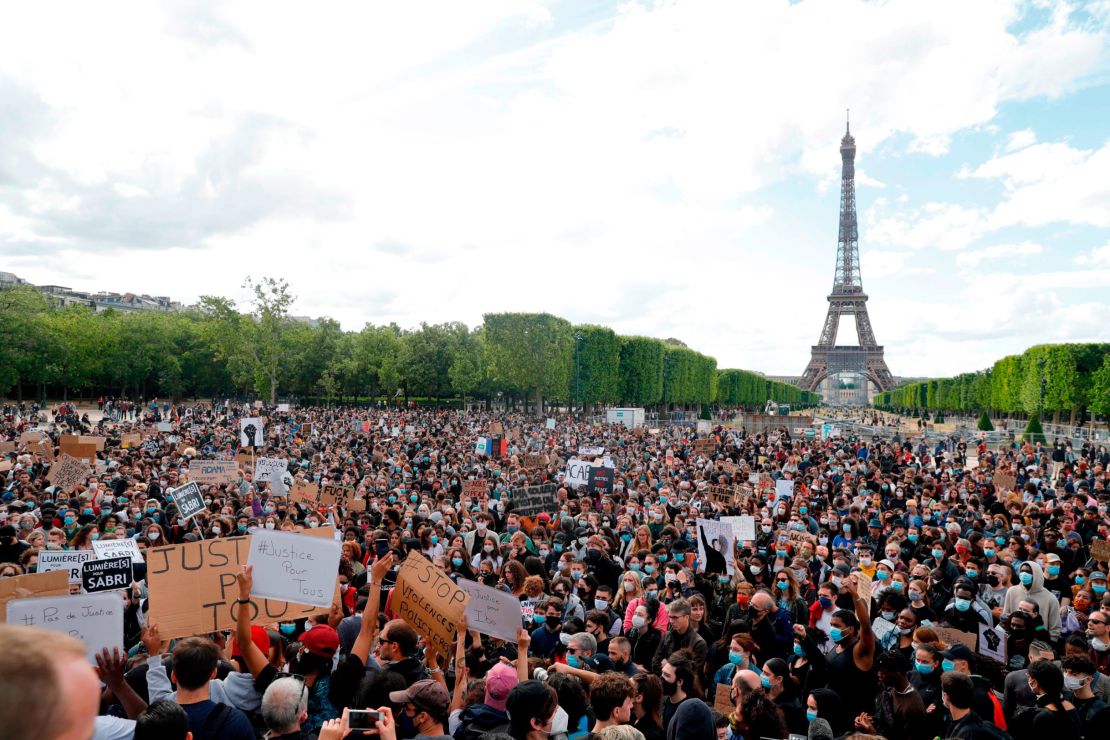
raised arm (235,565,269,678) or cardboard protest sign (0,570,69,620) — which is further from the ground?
raised arm (235,565,269,678)

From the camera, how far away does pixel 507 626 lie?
5.48 meters

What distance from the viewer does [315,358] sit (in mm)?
80812

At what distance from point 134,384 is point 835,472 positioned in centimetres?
6968

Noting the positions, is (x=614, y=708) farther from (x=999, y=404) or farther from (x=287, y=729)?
(x=999, y=404)

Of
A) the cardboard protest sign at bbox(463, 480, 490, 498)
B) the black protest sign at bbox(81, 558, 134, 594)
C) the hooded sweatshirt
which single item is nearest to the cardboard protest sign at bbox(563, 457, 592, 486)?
the cardboard protest sign at bbox(463, 480, 490, 498)

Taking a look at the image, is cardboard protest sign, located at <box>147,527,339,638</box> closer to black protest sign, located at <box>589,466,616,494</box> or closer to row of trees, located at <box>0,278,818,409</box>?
black protest sign, located at <box>589,466,616,494</box>

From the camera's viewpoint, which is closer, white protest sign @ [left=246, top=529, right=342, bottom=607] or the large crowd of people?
the large crowd of people

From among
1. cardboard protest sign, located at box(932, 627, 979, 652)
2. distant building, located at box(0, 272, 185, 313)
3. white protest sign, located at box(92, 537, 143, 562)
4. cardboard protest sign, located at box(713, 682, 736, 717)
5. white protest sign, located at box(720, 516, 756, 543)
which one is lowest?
cardboard protest sign, located at box(713, 682, 736, 717)

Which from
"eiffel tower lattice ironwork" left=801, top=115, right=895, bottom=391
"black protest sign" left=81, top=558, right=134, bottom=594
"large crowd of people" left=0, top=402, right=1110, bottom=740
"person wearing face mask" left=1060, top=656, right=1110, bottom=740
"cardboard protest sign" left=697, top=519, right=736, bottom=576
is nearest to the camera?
"large crowd of people" left=0, top=402, right=1110, bottom=740

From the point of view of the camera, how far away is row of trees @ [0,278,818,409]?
59938 mm

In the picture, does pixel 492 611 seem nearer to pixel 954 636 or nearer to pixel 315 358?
pixel 954 636

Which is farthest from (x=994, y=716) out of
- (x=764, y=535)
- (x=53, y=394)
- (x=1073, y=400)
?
(x=53, y=394)

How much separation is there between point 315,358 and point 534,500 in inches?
2846

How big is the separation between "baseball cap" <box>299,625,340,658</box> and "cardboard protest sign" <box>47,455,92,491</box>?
38.4 feet
